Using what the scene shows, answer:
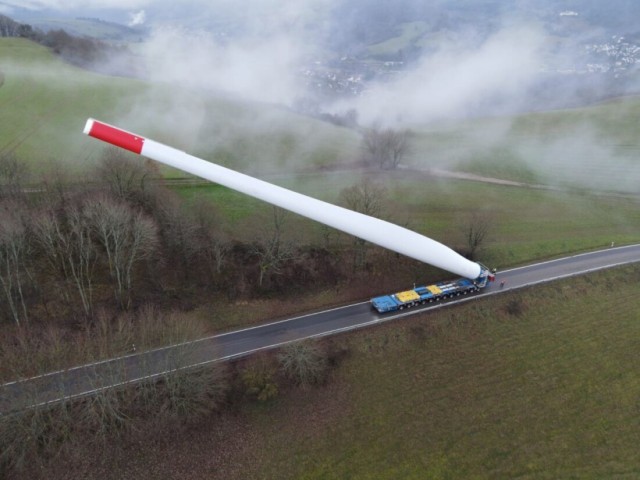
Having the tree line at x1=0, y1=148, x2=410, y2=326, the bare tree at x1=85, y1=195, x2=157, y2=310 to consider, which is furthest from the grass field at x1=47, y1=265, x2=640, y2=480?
the bare tree at x1=85, y1=195, x2=157, y2=310

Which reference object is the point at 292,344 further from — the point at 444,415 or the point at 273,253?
the point at 444,415

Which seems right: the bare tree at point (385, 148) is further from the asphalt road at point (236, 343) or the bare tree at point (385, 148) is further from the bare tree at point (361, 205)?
the asphalt road at point (236, 343)

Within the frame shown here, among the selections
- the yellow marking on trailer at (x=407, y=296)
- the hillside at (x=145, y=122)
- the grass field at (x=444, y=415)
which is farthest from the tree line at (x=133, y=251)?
the hillside at (x=145, y=122)

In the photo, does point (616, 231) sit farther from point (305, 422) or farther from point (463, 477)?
point (305, 422)

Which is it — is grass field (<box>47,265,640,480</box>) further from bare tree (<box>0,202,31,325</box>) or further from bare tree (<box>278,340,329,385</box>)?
bare tree (<box>0,202,31,325</box>)

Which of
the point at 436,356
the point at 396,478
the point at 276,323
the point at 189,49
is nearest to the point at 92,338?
A: the point at 276,323

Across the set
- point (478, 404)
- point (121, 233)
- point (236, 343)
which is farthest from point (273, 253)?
point (478, 404)
